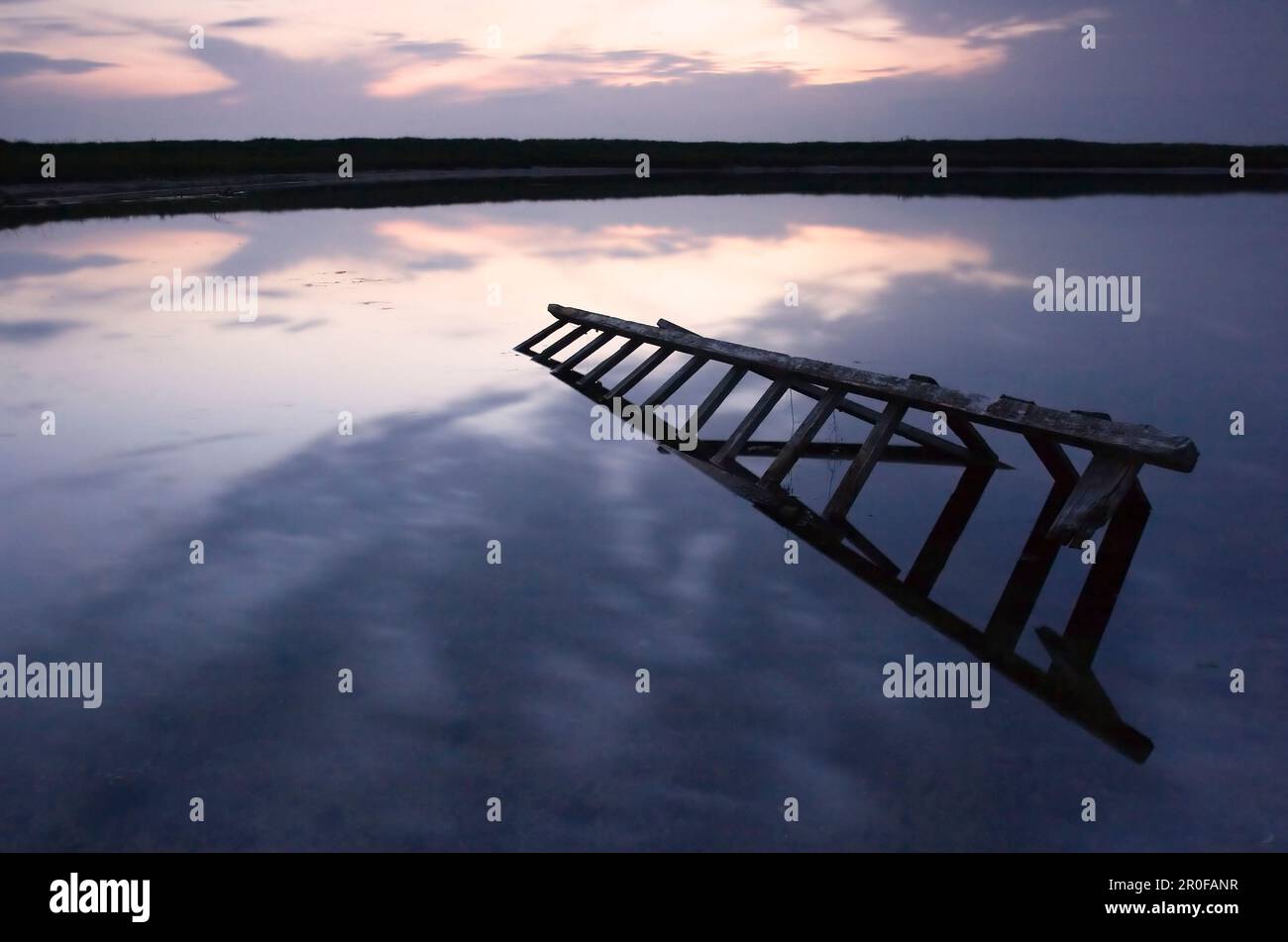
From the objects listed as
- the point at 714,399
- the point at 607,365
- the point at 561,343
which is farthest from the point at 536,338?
the point at 714,399

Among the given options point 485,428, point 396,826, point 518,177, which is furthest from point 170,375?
point 518,177

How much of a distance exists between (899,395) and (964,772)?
437cm

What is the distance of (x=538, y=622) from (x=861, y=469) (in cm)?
306

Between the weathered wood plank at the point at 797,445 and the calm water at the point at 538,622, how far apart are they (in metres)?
0.33

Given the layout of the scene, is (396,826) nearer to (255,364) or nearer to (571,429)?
(571,429)

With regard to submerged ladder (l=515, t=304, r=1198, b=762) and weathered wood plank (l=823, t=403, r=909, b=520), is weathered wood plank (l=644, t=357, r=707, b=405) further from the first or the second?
weathered wood plank (l=823, t=403, r=909, b=520)

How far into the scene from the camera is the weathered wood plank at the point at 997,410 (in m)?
6.97

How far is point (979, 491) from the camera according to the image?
9.15m

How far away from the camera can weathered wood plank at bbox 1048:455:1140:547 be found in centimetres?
723

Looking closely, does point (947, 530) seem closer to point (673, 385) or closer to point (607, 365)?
point (673, 385)

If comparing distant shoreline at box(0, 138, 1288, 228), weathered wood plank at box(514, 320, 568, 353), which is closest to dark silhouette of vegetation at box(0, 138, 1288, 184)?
distant shoreline at box(0, 138, 1288, 228)

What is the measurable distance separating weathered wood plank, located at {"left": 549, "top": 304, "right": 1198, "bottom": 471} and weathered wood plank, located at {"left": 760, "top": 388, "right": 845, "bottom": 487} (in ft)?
0.96

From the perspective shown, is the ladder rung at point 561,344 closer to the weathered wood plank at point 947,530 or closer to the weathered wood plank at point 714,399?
the weathered wood plank at point 714,399

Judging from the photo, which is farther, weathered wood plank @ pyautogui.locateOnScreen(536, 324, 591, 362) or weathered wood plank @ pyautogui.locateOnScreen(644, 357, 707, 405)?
weathered wood plank @ pyautogui.locateOnScreen(536, 324, 591, 362)
